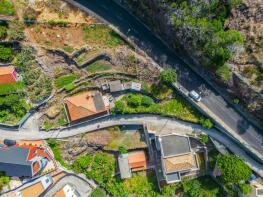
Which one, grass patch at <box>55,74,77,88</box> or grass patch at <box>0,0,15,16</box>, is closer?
grass patch at <box>0,0,15,16</box>

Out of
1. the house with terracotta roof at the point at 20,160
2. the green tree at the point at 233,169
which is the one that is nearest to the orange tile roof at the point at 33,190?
the house with terracotta roof at the point at 20,160

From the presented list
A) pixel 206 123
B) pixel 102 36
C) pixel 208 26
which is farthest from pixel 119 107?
pixel 208 26

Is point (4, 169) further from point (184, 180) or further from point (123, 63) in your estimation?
point (184, 180)

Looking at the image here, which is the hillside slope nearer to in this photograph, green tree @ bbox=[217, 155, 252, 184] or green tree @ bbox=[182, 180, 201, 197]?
green tree @ bbox=[217, 155, 252, 184]

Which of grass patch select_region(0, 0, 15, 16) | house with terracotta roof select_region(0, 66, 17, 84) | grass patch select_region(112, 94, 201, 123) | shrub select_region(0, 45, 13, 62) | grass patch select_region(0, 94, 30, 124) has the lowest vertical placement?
grass patch select_region(112, 94, 201, 123)

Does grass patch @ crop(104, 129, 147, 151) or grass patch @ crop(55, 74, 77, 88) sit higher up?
grass patch @ crop(55, 74, 77, 88)

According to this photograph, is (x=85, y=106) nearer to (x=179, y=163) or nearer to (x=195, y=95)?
(x=179, y=163)

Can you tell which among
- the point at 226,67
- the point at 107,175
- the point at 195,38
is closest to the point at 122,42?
the point at 195,38

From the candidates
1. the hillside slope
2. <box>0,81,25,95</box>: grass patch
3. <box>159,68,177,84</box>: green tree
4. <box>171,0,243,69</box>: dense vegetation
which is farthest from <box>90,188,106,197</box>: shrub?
<box>171,0,243,69</box>: dense vegetation
